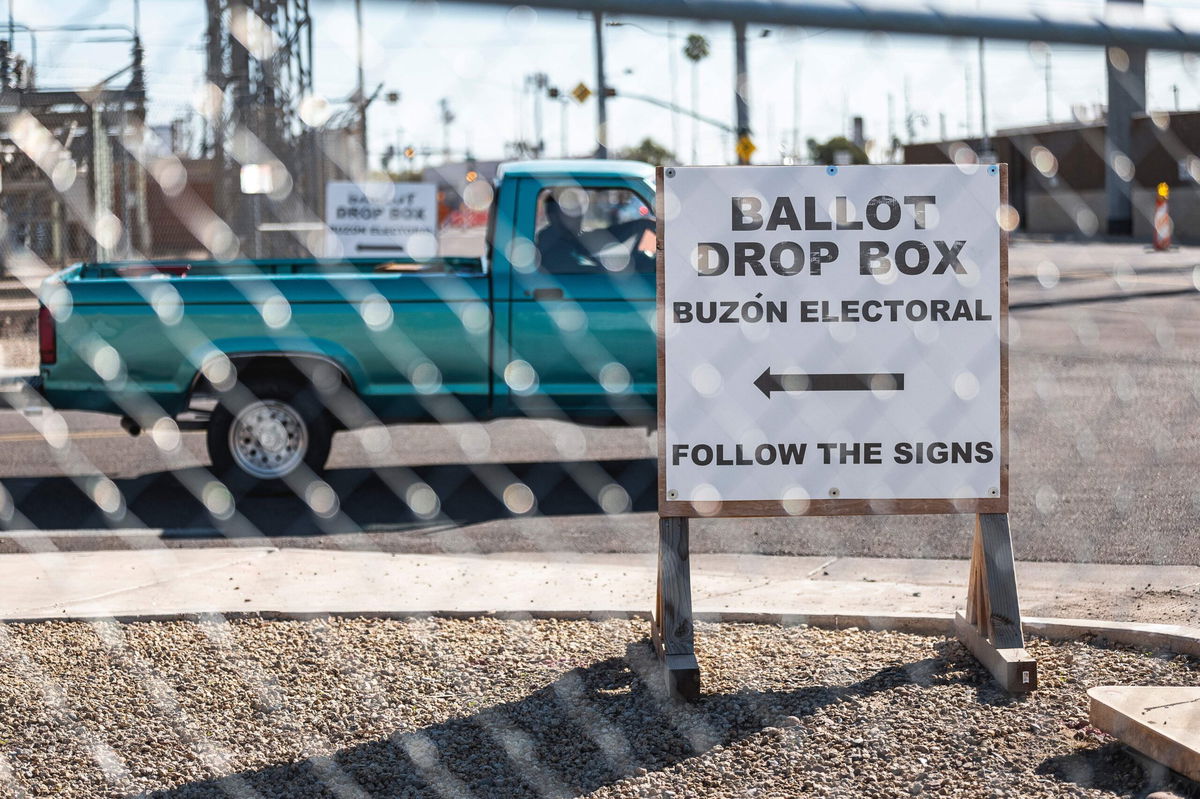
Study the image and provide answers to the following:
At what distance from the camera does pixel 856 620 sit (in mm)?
5914

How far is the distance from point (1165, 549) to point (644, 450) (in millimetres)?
4210

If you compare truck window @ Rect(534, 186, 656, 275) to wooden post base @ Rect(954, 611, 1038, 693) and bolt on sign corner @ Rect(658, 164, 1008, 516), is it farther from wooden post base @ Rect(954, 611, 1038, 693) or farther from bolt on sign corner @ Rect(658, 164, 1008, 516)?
wooden post base @ Rect(954, 611, 1038, 693)

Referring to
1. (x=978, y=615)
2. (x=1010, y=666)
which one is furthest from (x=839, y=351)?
(x=1010, y=666)

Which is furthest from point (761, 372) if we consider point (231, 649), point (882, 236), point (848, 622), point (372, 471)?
point (372, 471)

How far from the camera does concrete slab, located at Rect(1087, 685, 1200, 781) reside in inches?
163

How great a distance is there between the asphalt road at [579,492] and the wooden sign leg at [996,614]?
2056 mm

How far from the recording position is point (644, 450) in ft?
35.1

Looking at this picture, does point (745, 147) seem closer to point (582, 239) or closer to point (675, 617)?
point (582, 239)

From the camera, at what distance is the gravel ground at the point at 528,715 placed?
14.4ft

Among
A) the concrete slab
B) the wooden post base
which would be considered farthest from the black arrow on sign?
the concrete slab

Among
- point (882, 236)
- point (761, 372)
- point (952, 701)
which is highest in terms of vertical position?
point (882, 236)

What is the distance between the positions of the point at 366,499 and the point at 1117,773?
574cm

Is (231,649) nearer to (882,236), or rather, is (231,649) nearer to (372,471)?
(882,236)

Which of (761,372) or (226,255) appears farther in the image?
(226,255)
